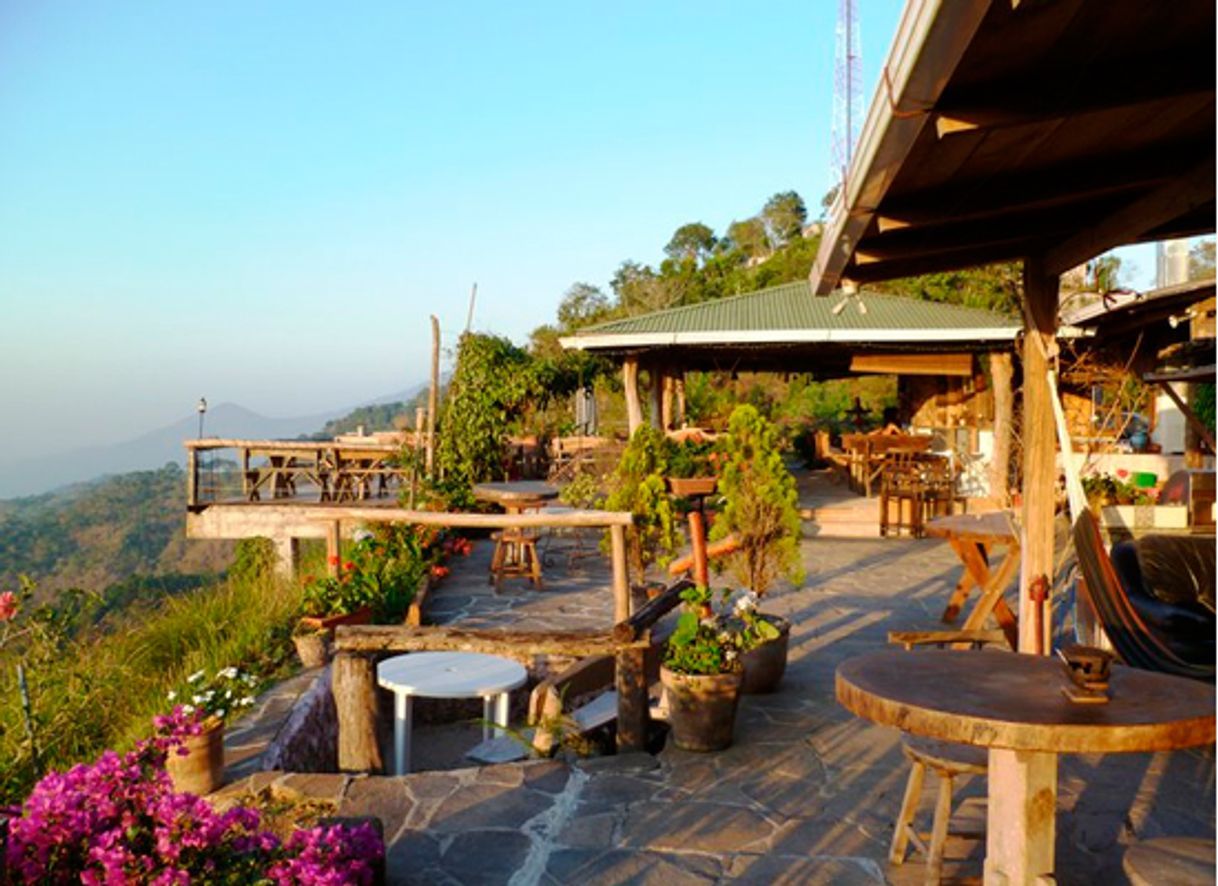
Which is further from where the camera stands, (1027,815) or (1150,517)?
(1150,517)

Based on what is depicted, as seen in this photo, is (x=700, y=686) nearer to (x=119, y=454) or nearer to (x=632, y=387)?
(x=632, y=387)

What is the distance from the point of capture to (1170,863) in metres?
2.21

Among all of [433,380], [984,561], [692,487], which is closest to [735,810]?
[984,561]

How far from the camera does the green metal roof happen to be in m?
12.9

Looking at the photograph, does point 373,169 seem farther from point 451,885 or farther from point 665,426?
point 451,885

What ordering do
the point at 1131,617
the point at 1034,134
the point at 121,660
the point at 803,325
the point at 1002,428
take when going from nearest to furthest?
the point at 1034,134, the point at 1131,617, the point at 121,660, the point at 1002,428, the point at 803,325

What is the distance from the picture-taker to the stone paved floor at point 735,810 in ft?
11.3

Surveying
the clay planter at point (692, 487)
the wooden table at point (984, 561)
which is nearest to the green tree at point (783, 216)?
the clay planter at point (692, 487)

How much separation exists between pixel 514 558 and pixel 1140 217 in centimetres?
701

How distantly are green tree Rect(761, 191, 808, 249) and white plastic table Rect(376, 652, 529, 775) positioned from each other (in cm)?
5899

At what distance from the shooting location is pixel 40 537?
120ft

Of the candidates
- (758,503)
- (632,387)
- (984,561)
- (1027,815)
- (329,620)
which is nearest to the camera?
(1027,815)

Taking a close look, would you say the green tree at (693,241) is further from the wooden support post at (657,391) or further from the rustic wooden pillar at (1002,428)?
the rustic wooden pillar at (1002,428)

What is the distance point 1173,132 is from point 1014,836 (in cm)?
244
